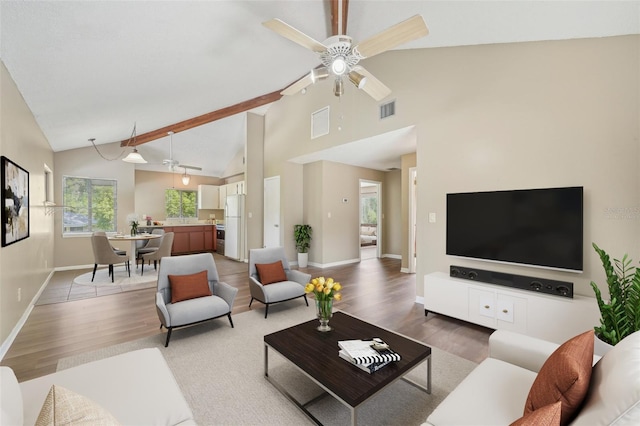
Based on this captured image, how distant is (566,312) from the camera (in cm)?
260

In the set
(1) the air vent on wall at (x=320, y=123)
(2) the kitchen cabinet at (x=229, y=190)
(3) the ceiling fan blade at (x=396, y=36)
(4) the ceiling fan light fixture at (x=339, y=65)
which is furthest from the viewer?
(2) the kitchen cabinet at (x=229, y=190)

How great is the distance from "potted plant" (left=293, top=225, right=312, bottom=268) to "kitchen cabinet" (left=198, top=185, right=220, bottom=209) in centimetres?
416

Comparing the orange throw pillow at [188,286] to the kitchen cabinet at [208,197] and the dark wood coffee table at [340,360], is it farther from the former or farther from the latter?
the kitchen cabinet at [208,197]

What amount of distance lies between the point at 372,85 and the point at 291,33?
3.34ft

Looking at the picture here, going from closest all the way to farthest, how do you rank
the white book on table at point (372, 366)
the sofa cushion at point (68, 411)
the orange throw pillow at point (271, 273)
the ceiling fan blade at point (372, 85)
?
the sofa cushion at point (68, 411)
the white book on table at point (372, 366)
the ceiling fan blade at point (372, 85)
the orange throw pillow at point (271, 273)

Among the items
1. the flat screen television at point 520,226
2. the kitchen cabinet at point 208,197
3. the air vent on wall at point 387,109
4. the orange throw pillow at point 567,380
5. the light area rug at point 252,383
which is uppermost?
the air vent on wall at point 387,109

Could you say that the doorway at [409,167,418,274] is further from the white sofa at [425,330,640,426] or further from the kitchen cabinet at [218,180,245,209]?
the kitchen cabinet at [218,180,245,209]

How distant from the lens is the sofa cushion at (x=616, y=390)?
84cm

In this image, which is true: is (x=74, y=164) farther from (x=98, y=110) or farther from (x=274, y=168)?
(x=274, y=168)

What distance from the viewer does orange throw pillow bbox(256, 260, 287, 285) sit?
3717 mm

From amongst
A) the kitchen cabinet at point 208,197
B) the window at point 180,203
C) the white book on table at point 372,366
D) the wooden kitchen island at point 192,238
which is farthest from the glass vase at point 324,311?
the window at point 180,203

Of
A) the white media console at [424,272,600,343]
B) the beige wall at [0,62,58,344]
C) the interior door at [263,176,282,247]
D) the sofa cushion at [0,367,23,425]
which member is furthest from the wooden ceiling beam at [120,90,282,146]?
the sofa cushion at [0,367,23,425]

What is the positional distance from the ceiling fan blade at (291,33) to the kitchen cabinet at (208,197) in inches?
304

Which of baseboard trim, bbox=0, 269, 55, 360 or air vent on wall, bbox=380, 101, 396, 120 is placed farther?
air vent on wall, bbox=380, 101, 396, 120
